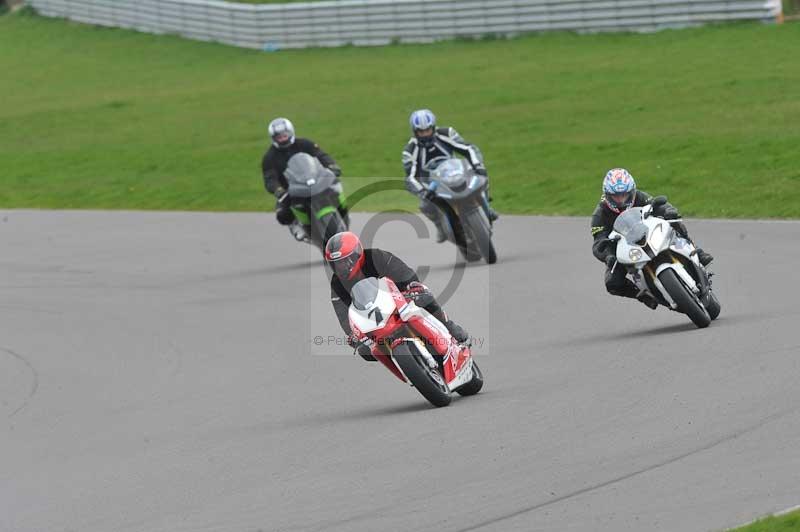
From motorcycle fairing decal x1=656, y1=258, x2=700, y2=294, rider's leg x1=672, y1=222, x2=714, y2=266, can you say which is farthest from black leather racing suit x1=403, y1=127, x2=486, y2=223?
→ motorcycle fairing decal x1=656, y1=258, x2=700, y2=294

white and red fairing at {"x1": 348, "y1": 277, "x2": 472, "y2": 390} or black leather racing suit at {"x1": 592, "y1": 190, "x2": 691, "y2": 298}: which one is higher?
white and red fairing at {"x1": 348, "y1": 277, "x2": 472, "y2": 390}

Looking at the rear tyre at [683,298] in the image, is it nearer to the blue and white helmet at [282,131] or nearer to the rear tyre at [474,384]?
the rear tyre at [474,384]

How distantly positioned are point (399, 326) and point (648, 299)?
340 cm

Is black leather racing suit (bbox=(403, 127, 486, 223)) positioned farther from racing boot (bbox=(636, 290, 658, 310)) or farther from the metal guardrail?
the metal guardrail

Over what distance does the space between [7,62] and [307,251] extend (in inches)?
1244

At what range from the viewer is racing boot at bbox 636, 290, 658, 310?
43.6 ft

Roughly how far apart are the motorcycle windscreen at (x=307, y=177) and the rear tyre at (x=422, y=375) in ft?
30.4

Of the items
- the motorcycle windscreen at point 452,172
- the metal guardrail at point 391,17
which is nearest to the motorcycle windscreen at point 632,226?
the motorcycle windscreen at point 452,172

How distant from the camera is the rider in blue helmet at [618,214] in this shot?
43.8 feet

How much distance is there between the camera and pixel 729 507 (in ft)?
24.5

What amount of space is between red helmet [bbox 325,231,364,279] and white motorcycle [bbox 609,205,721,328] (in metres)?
2.91

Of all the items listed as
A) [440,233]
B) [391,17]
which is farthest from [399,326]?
[391,17]

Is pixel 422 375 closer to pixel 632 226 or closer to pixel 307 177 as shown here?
pixel 632 226

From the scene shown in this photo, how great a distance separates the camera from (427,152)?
1947 centimetres
